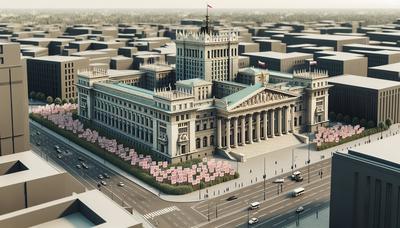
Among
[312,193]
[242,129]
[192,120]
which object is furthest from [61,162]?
[312,193]

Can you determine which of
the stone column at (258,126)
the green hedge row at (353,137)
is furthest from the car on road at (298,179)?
A: the stone column at (258,126)

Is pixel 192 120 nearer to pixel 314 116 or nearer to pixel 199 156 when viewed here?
pixel 199 156

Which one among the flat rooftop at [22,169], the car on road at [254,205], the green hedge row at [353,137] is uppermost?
the flat rooftop at [22,169]

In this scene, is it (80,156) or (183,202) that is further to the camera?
(80,156)

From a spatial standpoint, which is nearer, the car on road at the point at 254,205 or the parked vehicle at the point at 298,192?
the car on road at the point at 254,205

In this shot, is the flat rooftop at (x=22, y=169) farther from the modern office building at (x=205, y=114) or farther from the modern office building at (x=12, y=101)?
the modern office building at (x=205, y=114)

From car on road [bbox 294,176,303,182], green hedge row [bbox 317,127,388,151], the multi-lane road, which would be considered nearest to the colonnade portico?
green hedge row [bbox 317,127,388,151]
